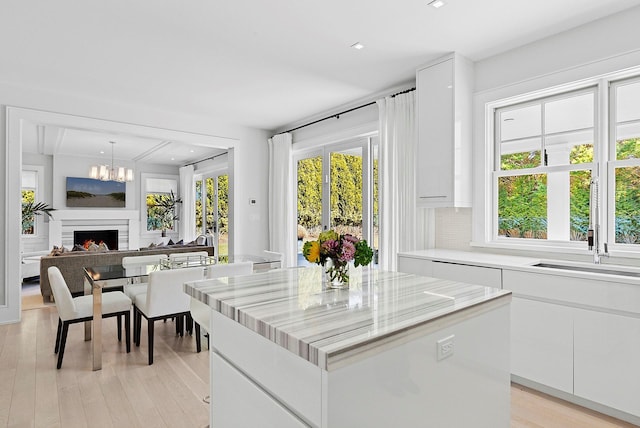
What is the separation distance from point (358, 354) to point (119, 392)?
2.36 m

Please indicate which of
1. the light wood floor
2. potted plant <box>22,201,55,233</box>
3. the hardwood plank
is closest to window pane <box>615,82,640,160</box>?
the light wood floor

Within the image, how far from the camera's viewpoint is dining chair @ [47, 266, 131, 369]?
2895 mm

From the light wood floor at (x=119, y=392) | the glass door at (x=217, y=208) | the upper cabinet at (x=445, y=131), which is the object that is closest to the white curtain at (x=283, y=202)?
the glass door at (x=217, y=208)

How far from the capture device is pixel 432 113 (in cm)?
343

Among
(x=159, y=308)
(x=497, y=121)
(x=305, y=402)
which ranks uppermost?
(x=497, y=121)

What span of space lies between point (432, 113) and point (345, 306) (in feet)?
8.66

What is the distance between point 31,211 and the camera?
7.19 m

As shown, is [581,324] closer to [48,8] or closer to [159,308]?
[159,308]

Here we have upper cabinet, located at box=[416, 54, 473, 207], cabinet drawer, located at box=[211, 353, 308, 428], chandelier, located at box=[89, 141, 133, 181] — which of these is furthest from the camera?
chandelier, located at box=[89, 141, 133, 181]

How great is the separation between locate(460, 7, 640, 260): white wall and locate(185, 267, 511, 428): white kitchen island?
6.70 feet

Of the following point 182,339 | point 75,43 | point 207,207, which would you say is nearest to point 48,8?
point 75,43

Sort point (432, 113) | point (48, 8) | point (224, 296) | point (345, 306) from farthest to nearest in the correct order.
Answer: point (432, 113) → point (48, 8) → point (224, 296) → point (345, 306)

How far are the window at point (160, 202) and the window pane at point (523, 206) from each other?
27.2ft

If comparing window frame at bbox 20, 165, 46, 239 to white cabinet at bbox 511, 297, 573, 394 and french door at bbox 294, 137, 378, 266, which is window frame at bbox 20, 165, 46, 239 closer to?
french door at bbox 294, 137, 378, 266
